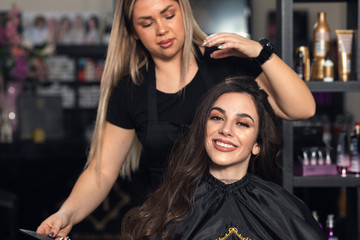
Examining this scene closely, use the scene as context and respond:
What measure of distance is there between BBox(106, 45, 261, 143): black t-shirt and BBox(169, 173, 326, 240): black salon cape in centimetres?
28

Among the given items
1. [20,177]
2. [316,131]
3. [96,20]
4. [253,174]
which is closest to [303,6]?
[96,20]

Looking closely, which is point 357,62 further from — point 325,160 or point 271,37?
point 271,37

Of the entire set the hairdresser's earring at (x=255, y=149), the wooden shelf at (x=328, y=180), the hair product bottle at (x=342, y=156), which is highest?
the hairdresser's earring at (x=255, y=149)

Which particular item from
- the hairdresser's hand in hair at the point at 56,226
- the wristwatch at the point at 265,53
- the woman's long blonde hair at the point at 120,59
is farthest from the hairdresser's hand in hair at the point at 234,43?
the hairdresser's hand in hair at the point at 56,226

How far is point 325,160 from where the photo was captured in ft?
6.86

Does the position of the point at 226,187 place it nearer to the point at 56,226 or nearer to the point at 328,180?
the point at 328,180

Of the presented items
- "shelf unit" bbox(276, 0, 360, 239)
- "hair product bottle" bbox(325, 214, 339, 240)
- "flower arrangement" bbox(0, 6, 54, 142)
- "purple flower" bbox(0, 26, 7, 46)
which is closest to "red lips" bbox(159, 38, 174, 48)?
"shelf unit" bbox(276, 0, 360, 239)

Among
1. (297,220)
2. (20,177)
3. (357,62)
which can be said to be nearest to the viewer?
(297,220)

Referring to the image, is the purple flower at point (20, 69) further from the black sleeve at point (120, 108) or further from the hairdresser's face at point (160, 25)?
the hairdresser's face at point (160, 25)

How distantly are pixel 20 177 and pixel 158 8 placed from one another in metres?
2.97

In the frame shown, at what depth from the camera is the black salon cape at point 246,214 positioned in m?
1.72

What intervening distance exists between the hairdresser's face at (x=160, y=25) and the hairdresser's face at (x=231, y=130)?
0.88 feet

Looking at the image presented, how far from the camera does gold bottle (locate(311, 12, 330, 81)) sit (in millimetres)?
2070

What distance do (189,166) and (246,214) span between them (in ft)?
0.83
